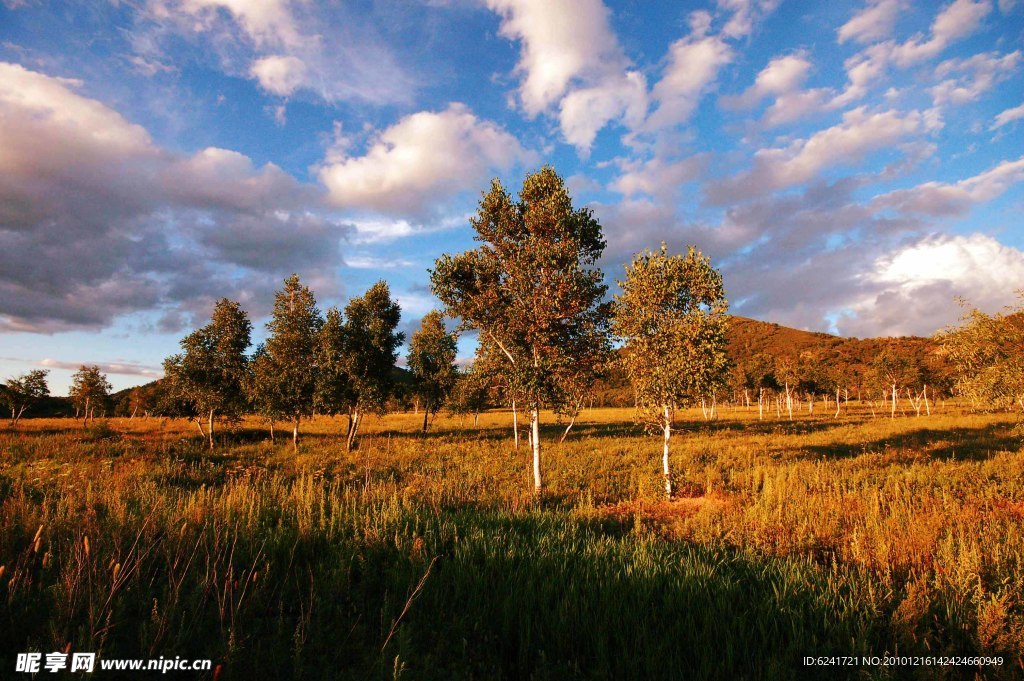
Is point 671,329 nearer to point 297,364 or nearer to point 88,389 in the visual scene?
point 297,364

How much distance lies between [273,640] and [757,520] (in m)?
10.8

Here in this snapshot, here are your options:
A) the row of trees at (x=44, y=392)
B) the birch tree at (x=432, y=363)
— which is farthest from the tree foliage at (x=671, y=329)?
the row of trees at (x=44, y=392)

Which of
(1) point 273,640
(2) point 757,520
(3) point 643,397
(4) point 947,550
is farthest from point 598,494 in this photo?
(1) point 273,640

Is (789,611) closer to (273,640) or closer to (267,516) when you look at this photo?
(273,640)

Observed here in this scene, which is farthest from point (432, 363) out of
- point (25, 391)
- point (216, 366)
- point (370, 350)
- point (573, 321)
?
point (25, 391)

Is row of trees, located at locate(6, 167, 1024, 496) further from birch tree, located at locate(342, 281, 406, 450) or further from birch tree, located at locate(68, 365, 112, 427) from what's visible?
birch tree, located at locate(68, 365, 112, 427)

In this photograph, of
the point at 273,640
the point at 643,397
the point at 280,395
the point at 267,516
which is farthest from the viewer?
the point at 280,395

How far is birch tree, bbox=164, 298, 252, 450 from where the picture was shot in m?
29.1

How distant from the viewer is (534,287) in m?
13.9

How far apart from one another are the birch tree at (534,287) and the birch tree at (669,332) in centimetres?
172

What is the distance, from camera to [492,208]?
14344 mm

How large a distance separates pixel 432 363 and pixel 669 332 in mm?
29321

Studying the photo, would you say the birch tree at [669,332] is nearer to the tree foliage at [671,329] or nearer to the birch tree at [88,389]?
the tree foliage at [671,329]

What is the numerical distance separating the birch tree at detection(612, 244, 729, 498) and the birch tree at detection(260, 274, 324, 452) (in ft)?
76.3
